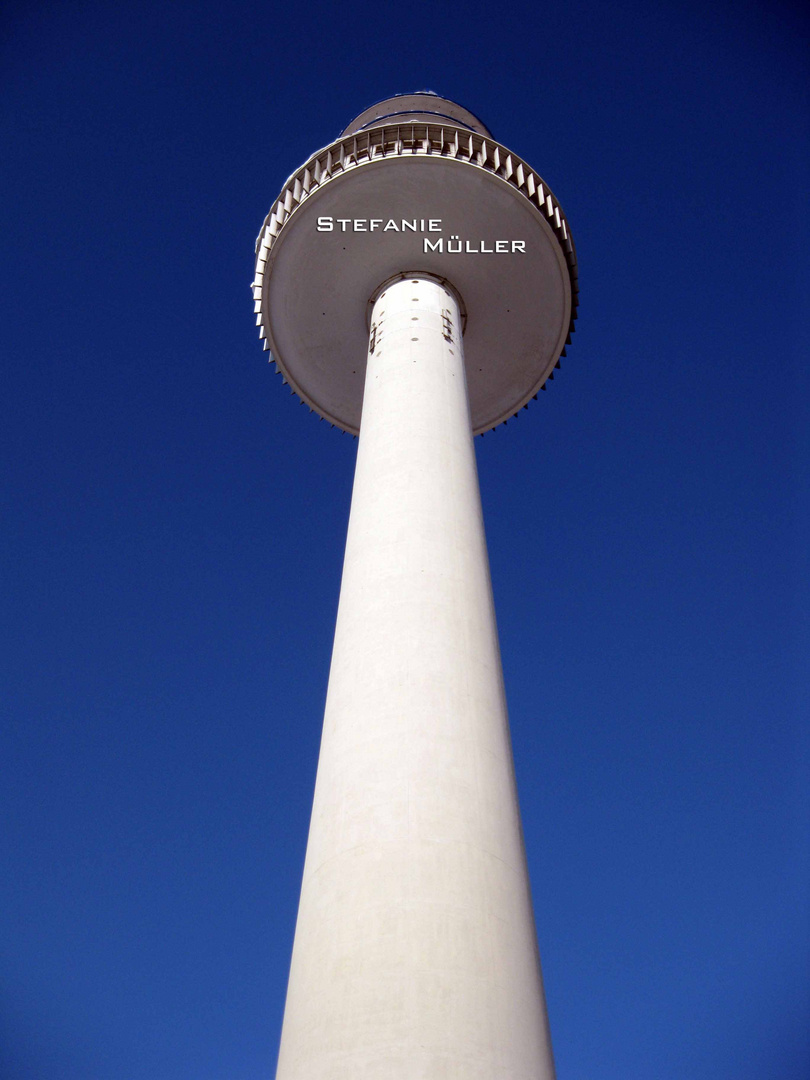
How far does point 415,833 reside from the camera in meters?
8.89

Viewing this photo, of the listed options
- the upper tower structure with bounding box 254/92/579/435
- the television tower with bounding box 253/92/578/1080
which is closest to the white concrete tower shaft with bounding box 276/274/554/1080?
the television tower with bounding box 253/92/578/1080

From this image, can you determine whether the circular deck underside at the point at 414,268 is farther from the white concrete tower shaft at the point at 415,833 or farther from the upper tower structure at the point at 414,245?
the white concrete tower shaft at the point at 415,833

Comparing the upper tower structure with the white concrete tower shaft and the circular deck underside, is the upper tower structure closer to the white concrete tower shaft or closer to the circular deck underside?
the circular deck underside

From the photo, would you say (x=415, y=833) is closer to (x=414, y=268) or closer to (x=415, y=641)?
(x=415, y=641)

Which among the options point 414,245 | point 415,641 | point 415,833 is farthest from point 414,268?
point 415,833

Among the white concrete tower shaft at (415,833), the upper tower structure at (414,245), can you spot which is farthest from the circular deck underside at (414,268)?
the white concrete tower shaft at (415,833)

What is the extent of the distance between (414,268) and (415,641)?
44.2ft

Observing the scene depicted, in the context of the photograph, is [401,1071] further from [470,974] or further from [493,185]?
[493,185]

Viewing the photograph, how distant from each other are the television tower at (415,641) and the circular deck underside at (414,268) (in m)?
0.06

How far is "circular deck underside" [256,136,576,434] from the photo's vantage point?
21453 millimetres

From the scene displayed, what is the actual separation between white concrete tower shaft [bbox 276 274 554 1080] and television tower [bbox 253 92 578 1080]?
2cm

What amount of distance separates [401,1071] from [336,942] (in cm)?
137

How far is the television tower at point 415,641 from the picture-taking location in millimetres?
7766

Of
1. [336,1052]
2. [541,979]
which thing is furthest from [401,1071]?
[541,979]
